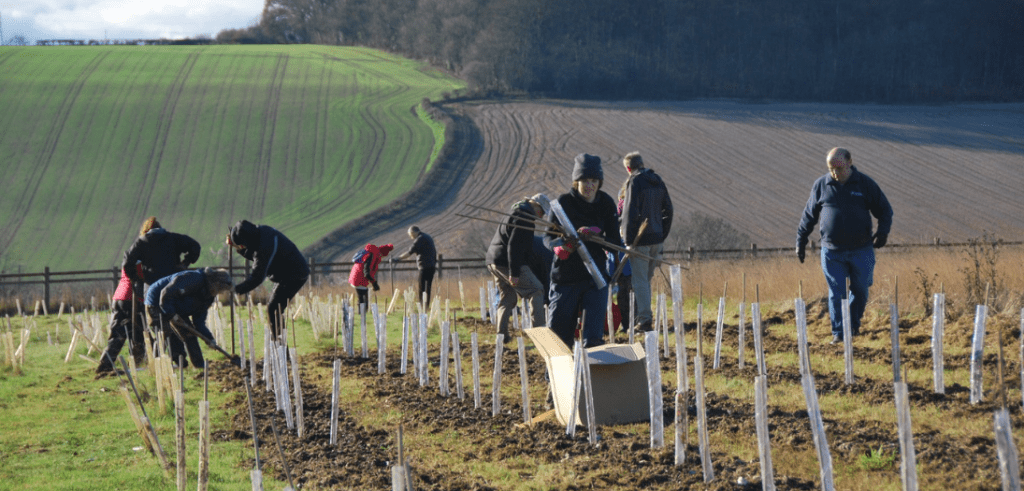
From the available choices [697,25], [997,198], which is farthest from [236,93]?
[997,198]

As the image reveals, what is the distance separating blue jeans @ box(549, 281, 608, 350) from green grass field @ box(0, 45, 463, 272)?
1080 inches

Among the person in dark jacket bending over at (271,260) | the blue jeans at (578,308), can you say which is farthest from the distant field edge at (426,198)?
the blue jeans at (578,308)

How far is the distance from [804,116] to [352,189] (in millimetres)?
25400

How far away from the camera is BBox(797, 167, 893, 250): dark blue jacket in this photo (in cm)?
773

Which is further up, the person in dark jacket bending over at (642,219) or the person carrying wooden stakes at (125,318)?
the person in dark jacket bending over at (642,219)

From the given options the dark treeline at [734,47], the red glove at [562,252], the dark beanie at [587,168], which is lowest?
the red glove at [562,252]

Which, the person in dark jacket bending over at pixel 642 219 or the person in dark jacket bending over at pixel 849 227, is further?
the person in dark jacket bending over at pixel 642 219

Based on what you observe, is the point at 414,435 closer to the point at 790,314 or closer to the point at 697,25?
the point at 790,314

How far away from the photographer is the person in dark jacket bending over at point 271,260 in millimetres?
8891

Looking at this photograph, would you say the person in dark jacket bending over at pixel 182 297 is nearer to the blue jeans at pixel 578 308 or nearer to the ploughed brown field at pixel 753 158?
the blue jeans at pixel 578 308

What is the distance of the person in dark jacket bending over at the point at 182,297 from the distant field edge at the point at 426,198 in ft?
75.3

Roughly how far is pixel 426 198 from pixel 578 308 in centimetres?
3214

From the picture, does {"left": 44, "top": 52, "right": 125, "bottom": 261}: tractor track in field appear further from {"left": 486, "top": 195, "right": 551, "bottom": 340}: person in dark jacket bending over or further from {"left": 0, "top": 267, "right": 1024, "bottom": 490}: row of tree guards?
{"left": 486, "top": 195, "right": 551, "bottom": 340}: person in dark jacket bending over

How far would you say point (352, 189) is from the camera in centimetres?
4050
